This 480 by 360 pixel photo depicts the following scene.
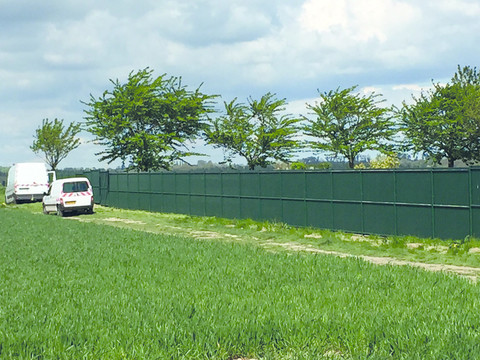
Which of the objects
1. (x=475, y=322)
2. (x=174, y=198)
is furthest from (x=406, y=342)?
(x=174, y=198)

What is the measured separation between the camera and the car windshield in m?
33.1

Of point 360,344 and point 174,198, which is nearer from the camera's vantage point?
point 360,344

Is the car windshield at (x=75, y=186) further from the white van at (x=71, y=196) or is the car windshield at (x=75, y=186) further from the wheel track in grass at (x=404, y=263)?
the wheel track in grass at (x=404, y=263)

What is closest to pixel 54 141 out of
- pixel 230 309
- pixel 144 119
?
pixel 144 119

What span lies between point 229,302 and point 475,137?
50.2 meters

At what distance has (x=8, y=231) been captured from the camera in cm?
2184

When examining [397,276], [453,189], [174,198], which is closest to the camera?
[397,276]

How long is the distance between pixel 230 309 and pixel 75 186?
85.2ft

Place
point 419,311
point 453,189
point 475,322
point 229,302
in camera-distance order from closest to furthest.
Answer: point 475,322 < point 419,311 < point 229,302 < point 453,189

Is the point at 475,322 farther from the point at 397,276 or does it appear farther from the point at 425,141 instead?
the point at 425,141

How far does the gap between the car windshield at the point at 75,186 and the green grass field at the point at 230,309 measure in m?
18.6

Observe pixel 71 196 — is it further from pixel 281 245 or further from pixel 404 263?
pixel 404 263

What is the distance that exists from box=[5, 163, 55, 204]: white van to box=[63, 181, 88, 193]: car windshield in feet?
42.7

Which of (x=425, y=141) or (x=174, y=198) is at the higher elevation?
(x=425, y=141)
